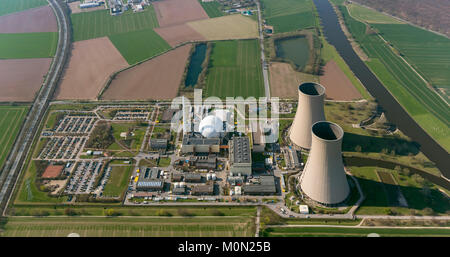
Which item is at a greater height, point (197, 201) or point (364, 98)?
point (364, 98)

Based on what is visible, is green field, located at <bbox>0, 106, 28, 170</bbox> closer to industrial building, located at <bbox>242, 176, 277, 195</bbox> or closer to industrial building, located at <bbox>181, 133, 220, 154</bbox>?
industrial building, located at <bbox>181, 133, 220, 154</bbox>

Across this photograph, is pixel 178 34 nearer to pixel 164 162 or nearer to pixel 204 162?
→ pixel 164 162

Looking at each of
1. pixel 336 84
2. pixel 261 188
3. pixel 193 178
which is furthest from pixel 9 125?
pixel 336 84

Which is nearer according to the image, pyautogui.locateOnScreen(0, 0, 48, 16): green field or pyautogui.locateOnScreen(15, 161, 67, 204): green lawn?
pyautogui.locateOnScreen(15, 161, 67, 204): green lawn

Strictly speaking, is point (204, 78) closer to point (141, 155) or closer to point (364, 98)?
point (141, 155)

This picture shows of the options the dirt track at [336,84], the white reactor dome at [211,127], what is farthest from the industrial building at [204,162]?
the dirt track at [336,84]

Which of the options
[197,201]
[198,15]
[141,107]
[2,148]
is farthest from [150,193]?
[198,15]

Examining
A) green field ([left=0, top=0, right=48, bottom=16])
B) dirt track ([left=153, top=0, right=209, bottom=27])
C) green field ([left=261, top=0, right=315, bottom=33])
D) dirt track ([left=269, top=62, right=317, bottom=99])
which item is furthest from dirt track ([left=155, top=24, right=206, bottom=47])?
green field ([left=0, top=0, right=48, bottom=16])
